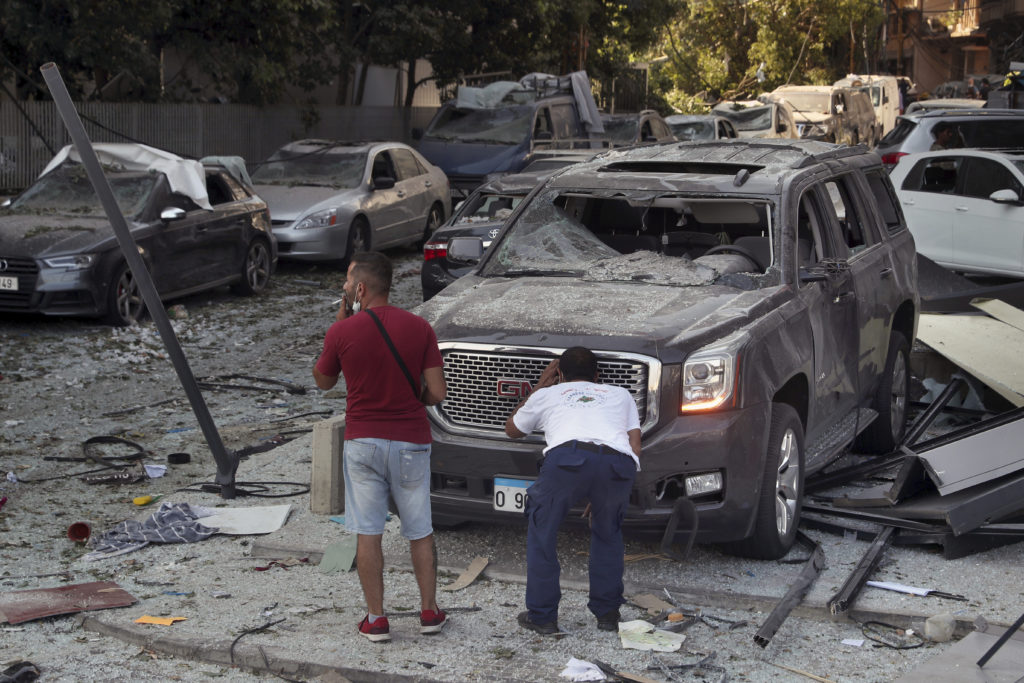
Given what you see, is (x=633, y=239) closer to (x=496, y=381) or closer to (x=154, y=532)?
(x=496, y=381)

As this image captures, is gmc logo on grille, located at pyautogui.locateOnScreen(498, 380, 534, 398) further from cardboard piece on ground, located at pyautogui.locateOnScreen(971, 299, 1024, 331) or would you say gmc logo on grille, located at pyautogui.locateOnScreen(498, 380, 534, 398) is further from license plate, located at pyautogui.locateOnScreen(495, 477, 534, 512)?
cardboard piece on ground, located at pyautogui.locateOnScreen(971, 299, 1024, 331)

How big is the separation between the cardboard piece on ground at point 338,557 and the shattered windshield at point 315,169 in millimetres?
11273

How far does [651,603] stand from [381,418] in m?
1.48

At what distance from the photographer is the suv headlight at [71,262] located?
11789 mm

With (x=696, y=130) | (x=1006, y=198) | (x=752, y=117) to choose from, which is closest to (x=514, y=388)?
(x=1006, y=198)

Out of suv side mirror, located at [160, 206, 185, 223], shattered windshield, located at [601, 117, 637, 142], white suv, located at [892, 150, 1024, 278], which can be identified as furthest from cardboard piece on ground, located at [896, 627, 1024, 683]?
shattered windshield, located at [601, 117, 637, 142]

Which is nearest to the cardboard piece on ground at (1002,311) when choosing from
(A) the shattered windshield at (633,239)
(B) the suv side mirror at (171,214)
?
(A) the shattered windshield at (633,239)

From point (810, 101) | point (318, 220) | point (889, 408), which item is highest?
point (810, 101)

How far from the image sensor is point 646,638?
5137mm

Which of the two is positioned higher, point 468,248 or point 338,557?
point 468,248

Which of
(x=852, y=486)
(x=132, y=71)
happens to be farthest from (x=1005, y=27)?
(x=852, y=486)

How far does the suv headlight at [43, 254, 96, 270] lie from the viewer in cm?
1179

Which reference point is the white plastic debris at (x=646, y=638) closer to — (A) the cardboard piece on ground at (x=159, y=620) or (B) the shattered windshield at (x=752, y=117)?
(A) the cardboard piece on ground at (x=159, y=620)

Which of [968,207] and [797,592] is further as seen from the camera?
[968,207]
